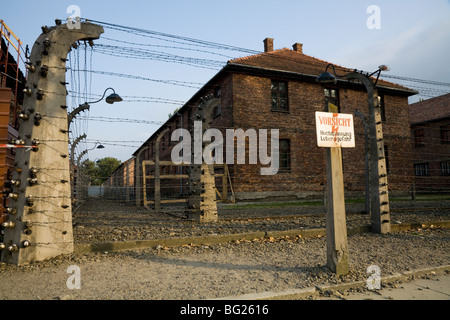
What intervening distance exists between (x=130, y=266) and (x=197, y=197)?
404 cm

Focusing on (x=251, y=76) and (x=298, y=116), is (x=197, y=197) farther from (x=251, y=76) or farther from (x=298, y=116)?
(x=298, y=116)

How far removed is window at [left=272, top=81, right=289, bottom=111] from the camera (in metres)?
17.4

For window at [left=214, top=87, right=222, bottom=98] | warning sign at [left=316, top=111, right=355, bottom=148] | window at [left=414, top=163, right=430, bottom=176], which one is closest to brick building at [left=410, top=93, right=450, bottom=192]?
window at [left=414, top=163, right=430, bottom=176]

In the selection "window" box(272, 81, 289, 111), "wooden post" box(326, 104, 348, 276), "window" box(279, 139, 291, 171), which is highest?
"window" box(272, 81, 289, 111)

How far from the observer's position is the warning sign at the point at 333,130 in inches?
159

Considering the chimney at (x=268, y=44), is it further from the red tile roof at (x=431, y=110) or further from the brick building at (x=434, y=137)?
the red tile roof at (x=431, y=110)

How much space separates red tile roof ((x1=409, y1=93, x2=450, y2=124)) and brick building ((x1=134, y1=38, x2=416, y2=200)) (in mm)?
10211

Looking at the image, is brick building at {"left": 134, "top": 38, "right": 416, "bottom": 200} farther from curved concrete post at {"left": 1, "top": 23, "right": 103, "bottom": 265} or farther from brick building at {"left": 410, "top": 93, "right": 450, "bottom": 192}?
curved concrete post at {"left": 1, "top": 23, "right": 103, "bottom": 265}

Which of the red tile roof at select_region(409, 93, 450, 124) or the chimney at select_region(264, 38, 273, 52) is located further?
the red tile roof at select_region(409, 93, 450, 124)

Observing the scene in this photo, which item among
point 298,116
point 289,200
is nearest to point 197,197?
point 289,200

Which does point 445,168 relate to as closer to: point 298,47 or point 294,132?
point 298,47

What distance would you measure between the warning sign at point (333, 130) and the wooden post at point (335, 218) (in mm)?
139

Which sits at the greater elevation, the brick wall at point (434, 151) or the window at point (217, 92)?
the window at point (217, 92)
